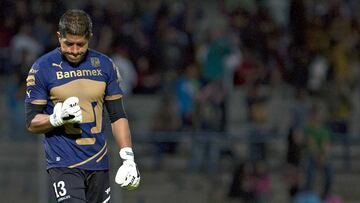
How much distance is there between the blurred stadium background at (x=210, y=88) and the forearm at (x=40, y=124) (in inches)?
268

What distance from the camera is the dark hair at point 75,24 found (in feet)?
27.8

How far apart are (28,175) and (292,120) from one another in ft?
15.2

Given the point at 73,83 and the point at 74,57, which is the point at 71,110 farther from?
the point at 74,57

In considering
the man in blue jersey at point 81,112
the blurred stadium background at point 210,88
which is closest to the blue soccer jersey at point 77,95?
the man in blue jersey at point 81,112

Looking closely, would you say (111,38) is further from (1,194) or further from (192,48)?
(1,194)

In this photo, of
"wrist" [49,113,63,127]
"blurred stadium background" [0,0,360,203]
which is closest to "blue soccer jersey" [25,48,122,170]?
"wrist" [49,113,63,127]

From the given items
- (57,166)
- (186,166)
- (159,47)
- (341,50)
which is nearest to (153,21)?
(159,47)

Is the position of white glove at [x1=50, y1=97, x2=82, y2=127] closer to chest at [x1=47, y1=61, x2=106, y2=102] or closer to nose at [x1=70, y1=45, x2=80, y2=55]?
chest at [x1=47, y1=61, x2=106, y2=102]

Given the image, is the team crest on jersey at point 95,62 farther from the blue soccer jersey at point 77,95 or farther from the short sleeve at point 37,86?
the short sleeve at point 37,86

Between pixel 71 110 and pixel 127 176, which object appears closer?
pixel 71 110

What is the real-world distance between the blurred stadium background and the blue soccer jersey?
21.8 ft

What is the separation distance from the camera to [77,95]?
28.4ft

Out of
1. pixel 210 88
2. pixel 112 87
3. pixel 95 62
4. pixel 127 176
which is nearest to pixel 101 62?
pixel 95 62

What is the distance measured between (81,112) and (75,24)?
26.1 inches
